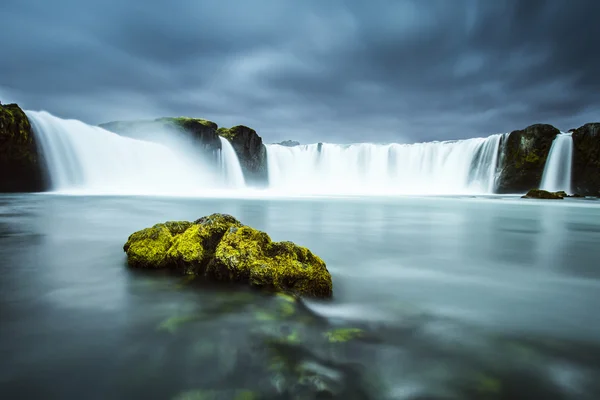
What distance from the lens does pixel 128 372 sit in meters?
2.57

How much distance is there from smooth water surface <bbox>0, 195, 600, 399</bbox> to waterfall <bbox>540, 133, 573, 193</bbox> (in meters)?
40.5

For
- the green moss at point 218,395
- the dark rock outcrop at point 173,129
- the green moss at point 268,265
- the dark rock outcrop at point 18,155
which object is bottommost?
the green moss at point 218,395

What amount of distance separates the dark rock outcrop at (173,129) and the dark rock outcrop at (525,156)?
38814 millimetres

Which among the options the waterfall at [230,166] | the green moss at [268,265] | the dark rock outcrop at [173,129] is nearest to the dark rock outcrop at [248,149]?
the waterfall at [230,166]

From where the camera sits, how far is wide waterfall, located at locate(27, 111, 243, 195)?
26406mm

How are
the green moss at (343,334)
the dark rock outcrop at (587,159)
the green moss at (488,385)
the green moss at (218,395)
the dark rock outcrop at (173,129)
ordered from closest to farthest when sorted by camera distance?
the green moss at (218,395), the green moss at (488,385), the green moss at (343,334), the dark rock outcrop at (587,159), the dark rock outcrop at (173,129)

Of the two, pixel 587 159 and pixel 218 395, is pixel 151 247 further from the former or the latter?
pixel 587 159

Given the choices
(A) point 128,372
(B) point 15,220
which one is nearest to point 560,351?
(A) point 128,372

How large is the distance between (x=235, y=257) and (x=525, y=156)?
45769mm

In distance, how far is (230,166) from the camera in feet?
156

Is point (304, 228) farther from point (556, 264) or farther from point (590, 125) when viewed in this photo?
point (590, 125)


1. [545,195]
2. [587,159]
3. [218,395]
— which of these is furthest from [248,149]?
[218,395]

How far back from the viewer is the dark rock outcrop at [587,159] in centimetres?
3534

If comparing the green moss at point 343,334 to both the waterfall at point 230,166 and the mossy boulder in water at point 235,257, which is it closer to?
the mossy boulder in water at point 235,257
